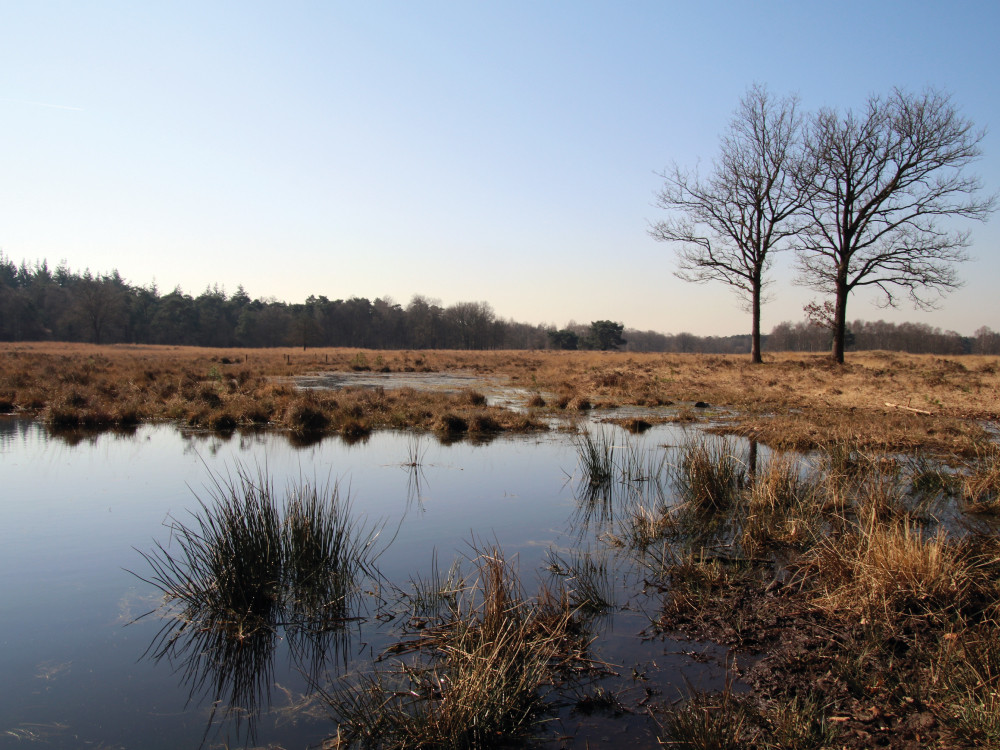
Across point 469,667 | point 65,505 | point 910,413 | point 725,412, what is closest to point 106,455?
point 65,505

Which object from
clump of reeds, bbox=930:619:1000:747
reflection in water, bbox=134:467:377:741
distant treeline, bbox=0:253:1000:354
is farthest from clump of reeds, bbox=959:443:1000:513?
distant treeline, bbox=0:253:1000:354

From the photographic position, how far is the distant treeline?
6819 cm

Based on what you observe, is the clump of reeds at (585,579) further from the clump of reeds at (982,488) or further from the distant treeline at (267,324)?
the distant treeline at (267,324)

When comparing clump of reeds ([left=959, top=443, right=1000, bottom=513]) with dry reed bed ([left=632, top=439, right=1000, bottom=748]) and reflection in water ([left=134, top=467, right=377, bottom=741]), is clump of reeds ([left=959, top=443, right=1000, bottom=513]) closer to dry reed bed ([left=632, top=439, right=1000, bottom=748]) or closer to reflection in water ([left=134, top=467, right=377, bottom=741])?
dry reed bed ([left=632, top=439, right=1000, bottom=748])

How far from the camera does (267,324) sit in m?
81.9

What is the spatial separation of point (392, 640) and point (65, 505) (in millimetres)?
5903

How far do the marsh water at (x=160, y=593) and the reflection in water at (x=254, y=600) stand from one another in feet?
0.13

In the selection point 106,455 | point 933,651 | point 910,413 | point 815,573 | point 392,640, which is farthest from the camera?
point 910,413

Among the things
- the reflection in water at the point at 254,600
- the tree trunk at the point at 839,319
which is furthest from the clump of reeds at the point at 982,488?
the tree trunk at the point at 839,319

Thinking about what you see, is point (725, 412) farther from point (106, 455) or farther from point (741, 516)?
point (106, 455)

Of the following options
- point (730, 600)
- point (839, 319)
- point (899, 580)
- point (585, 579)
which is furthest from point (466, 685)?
point (839, 319)

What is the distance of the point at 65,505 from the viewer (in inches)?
309

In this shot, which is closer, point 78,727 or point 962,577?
Answer: point 78,727

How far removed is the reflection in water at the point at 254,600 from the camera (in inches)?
159
